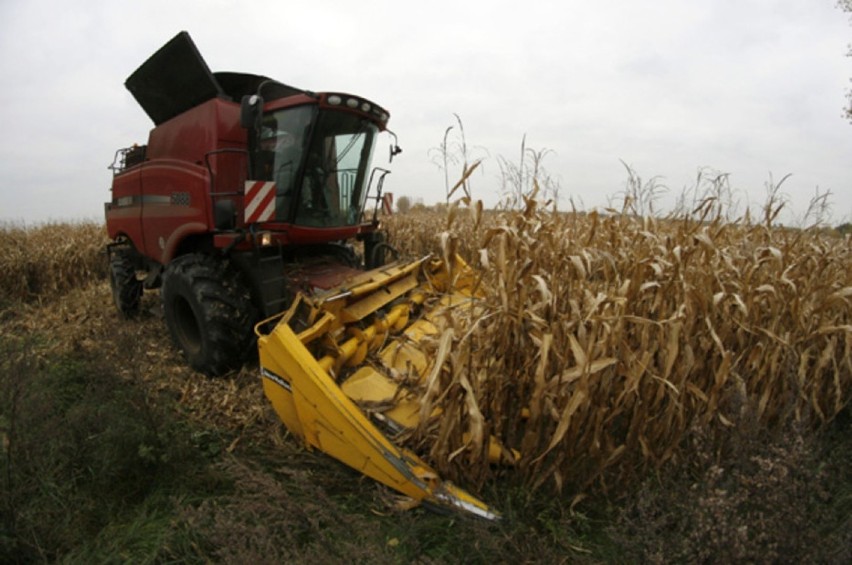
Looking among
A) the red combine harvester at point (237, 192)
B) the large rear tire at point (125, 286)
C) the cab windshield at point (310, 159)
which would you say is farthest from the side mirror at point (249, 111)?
the large rear tire at point (125, 286)

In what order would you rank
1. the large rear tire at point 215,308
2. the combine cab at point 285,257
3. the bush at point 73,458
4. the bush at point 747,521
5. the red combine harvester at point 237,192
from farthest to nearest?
the red combine harvester at point 237,192
the large rear tire at point 215,308
the combine cab at point 285,257
the bush at point 73,458
the bush at point 747,521

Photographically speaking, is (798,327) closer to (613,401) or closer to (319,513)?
(613,401)

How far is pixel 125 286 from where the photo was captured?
5.02 meters

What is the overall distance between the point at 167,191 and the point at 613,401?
13.1 ft

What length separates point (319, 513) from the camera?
1.88 m

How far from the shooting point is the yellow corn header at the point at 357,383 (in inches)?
75.9

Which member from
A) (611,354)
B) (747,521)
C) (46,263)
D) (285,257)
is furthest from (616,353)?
(46,263)

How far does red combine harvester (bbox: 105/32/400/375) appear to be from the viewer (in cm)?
343

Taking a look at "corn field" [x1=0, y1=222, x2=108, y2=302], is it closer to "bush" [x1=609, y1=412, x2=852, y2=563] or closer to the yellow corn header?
the yellow corn header

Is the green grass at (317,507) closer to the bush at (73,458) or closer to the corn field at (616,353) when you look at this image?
the bush at (73,458)

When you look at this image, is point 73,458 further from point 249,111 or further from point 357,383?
point 249,111

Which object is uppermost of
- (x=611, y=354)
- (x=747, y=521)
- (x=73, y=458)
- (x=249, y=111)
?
(x=249, y=111)

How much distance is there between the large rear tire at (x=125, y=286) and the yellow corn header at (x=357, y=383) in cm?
323

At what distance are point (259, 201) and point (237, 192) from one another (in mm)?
299
